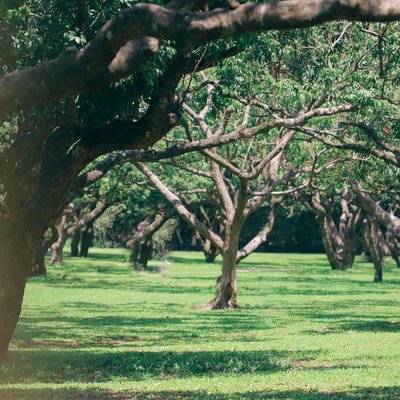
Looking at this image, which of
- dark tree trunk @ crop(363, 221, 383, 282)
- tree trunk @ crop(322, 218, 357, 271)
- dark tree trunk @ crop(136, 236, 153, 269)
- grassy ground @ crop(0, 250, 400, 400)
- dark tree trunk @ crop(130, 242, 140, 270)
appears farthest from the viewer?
tree trunk @ crop(322, 218, 357, 271)

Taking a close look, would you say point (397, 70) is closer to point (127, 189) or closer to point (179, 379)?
point (179, 379)

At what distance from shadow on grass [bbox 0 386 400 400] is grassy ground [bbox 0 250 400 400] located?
14 mm

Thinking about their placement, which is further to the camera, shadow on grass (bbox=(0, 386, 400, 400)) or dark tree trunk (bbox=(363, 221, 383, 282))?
dark tree trunk (bbox=(363, 221, 383, 282))

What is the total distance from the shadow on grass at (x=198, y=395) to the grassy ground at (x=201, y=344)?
14mm

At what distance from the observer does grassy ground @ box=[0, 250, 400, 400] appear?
1560 cm

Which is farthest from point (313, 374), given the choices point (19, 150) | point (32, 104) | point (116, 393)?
point (32, 104)

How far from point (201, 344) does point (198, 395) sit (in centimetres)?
823

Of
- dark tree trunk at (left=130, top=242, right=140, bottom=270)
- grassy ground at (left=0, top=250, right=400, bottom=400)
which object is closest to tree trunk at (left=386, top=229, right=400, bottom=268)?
dark tree trunk at (left=130, top=242, right=140, bottom=270)

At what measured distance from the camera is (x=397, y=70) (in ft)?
75.9

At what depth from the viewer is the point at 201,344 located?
23.0m

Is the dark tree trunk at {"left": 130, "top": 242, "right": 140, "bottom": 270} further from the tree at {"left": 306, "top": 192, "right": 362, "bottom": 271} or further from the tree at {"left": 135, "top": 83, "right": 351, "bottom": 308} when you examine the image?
the tree at {"left": 135, "top": 83, "right": 351, "bottom": 308}

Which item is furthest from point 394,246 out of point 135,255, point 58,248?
point 58,248

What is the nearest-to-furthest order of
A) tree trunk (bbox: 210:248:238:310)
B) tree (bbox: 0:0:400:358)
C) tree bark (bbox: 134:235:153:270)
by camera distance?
1. tree (bbox: 0:0:400:358)
2. tree trunk (bbox: 210:248:238:310)
3. tree bark (bbox: 134:235:153:270)

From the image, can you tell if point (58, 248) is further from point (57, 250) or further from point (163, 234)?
point (163, 234)
